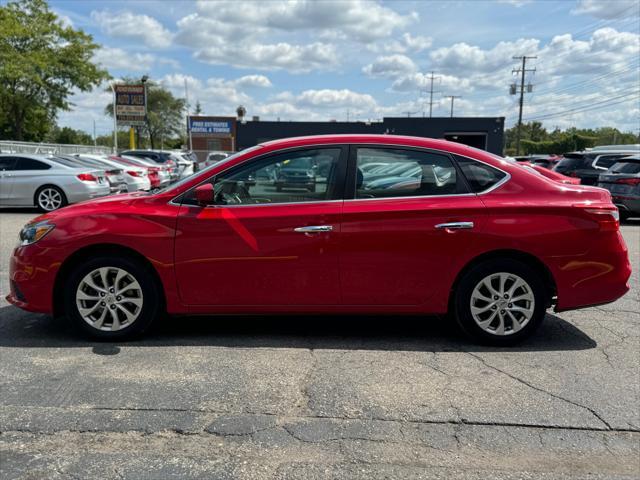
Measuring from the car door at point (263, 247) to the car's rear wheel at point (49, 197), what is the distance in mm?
10796

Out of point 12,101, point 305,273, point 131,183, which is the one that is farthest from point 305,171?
point 12,101

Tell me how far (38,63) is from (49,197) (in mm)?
24794

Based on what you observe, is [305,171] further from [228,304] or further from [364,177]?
[228,304]

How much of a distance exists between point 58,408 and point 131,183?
1431cm

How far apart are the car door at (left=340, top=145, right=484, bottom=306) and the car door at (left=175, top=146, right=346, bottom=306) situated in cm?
13

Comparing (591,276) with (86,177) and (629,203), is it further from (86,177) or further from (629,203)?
(86,177)

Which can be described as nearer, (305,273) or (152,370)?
(152,370)

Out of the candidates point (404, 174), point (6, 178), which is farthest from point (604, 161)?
point (6, 178)

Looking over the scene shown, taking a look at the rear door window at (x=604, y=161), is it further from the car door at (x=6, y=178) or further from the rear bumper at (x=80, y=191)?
the car door at (x=6, y=178)

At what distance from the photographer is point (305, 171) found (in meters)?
4.60

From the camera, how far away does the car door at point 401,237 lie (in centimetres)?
441

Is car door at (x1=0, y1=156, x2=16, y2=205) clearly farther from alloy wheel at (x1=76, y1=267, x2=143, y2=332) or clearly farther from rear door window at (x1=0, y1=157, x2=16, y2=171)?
alloy wheel at (x1=76, y1=267, x2=143, y2=332)

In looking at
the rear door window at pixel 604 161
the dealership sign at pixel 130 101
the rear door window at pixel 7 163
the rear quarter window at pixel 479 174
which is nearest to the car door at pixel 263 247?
the rear quarter window at pixel 479 174

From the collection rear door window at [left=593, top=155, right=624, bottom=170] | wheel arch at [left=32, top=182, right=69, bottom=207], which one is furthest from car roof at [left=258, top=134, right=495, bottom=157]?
rear door window at [left=593, top=155, right=624, bottom=170]
